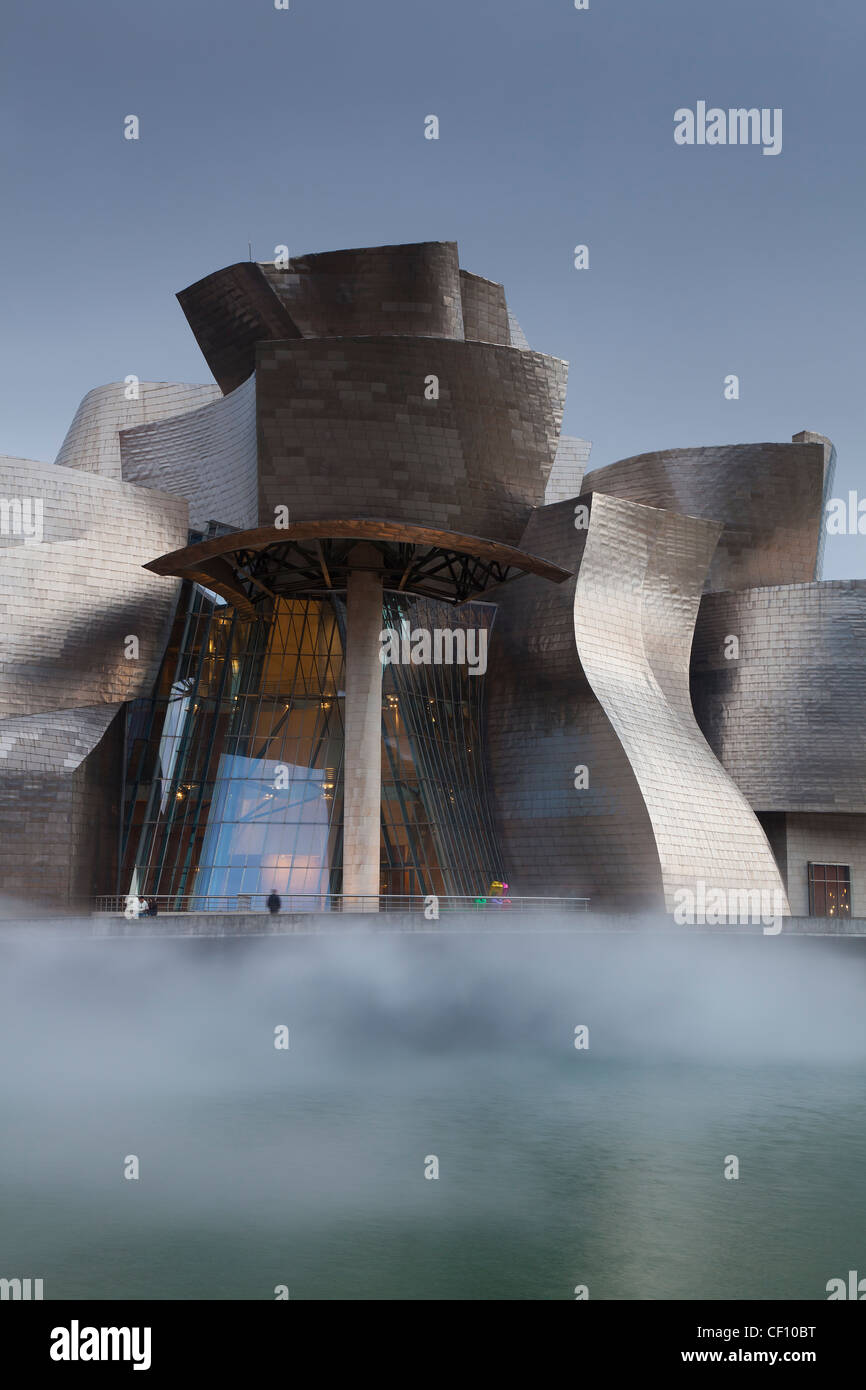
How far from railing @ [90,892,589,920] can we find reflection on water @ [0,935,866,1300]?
335 centimetres

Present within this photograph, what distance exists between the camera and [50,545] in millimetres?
26531

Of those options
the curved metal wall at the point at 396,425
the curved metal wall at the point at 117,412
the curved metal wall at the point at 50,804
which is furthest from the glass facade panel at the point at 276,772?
the curved metal wall at the point at 117,412

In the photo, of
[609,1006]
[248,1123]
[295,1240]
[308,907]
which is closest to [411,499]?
[308,907]

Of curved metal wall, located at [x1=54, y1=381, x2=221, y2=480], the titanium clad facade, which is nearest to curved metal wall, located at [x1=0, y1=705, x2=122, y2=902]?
the titanium clad facade

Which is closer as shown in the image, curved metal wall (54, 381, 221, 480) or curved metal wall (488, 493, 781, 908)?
curved metal wall (488, 493, 781, 908)

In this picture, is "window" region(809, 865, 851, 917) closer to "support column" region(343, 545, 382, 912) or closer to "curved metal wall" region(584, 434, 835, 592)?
"curved metal wall" region(584, 434, 835, 592)

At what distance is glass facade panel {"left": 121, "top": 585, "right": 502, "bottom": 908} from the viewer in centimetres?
2764

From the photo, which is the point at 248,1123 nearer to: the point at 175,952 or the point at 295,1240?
the point at 295,1240

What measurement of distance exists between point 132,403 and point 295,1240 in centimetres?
3592

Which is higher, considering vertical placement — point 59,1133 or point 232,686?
point 232,686

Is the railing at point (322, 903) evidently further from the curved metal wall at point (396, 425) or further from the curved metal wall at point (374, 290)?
the curved metal wall at point (374, 290)

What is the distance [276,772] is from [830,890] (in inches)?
671

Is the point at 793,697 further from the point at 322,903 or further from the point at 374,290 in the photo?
the point at 374,290

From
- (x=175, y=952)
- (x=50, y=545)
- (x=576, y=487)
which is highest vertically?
(x=576, y=487)
